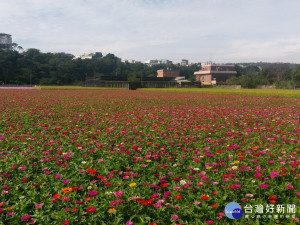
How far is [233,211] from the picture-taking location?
2.53 meters

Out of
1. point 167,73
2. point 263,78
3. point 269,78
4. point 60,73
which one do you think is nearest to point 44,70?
point 60,73

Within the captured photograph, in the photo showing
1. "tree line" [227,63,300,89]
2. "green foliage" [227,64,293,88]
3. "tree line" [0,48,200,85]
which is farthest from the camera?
"tree line" [0,48,200,85]

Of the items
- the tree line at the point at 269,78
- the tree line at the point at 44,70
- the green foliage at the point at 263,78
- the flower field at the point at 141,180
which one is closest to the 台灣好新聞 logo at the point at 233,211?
the flower field at the point at 141,180

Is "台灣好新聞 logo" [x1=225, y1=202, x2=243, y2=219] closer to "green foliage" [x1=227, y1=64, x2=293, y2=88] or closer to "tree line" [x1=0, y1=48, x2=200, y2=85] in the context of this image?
"green foliage" [x1=227, y1=64, x2=293, y2=88]

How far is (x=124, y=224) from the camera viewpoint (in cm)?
243

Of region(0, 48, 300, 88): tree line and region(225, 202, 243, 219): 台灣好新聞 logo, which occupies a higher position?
region(0, 48, 300, 88): tree line

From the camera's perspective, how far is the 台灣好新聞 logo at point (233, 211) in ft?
8.19

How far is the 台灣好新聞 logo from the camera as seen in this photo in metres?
2.50

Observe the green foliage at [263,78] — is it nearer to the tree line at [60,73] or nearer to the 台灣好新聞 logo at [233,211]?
the tree line at [60,73]

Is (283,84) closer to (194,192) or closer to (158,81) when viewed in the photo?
(158,81)

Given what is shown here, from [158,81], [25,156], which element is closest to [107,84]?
[158,81]

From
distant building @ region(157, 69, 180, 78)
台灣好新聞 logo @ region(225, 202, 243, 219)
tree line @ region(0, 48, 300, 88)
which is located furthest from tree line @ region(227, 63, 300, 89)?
台灣好新聞 logo @ region(225, 202, 243, 219)

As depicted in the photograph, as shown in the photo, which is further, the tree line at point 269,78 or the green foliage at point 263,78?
the green foliage at point 263,78

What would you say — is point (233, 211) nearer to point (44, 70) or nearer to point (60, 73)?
point (60, 73)
